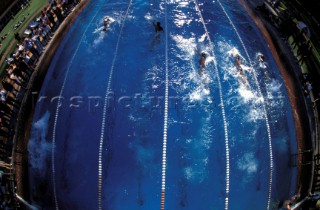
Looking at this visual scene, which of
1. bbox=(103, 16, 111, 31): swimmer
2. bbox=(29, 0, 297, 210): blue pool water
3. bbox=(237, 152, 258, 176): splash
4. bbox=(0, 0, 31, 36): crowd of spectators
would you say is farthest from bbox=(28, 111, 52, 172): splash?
bbox=(0, 0, 31, 36): crowd of spectators

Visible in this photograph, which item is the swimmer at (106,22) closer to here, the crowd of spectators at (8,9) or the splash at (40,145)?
the splash at (40,145)

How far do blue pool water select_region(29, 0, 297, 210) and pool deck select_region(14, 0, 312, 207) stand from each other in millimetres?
508

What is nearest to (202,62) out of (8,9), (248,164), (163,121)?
(163,121)

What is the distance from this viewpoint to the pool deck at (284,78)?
12.0 metres

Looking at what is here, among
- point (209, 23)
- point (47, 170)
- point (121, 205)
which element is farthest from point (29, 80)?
point (209, 23)

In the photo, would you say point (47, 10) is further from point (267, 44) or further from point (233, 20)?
point (267, 44)

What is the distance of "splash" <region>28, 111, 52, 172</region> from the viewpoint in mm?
11344

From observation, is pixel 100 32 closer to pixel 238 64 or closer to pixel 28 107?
pixel 28 107

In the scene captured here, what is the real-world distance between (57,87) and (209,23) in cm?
591

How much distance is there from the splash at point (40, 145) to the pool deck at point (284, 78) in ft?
1.44

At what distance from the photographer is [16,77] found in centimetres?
1339

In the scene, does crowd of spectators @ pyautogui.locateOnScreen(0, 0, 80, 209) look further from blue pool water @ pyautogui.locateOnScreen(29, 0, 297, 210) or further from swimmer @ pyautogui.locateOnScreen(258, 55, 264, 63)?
swimmer @ pyautogui.locateOnScreen(258, 55, 264, 63)

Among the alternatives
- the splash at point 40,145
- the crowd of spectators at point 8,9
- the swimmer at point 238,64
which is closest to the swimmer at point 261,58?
the swimmer at point 238,64

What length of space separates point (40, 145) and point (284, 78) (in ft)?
30.4
